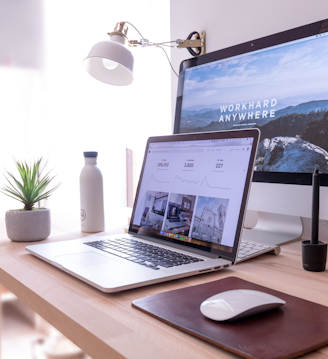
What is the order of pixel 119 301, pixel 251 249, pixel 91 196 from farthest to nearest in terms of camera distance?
pixel 91 196 → pixel 251 249 → pixel 119 301

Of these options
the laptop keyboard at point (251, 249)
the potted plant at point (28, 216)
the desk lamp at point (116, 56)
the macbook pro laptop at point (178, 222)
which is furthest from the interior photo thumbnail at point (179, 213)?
the desk lamp at point (116, 56)

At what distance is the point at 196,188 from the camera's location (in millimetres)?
791

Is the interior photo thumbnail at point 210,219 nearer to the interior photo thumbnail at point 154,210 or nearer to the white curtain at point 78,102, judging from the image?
the interior photo thumbnail at point 154,210

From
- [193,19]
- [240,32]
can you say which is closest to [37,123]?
[193,19]

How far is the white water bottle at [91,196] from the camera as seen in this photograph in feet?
3.38

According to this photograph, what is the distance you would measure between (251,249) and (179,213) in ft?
0.57

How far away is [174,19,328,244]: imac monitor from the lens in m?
0.81

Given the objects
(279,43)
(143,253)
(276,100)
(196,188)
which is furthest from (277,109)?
(143,253)

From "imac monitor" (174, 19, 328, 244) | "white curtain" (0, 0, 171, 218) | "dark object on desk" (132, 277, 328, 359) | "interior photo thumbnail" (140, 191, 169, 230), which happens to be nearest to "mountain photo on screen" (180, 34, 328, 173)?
"imac monitor" (174, 19, 328, 244)

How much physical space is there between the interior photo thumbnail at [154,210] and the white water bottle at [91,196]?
0.20 meters

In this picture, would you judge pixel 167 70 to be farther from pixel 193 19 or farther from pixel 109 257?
pixel 109 257

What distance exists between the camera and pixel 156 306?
0.49 m

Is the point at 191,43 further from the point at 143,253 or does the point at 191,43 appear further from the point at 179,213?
the point at 143,253

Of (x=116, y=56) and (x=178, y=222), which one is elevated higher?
(x=116, y=56)
